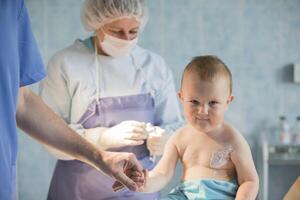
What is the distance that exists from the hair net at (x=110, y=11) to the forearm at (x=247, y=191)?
825 mm

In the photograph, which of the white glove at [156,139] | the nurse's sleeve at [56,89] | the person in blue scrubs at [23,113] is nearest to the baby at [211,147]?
the person in blue scrubs at [23,113]

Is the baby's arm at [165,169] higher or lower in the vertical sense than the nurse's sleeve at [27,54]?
lower

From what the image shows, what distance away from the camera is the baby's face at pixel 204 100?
3.91ft

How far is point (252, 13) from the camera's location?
2900mm

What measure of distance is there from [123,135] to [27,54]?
0.65 metres

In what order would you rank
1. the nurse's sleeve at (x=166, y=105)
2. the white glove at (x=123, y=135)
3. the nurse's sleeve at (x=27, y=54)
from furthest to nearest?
the nurse's sleeve at (x=166, y=105) → the white glove at (x=123, y=135) → the nurse's sleeve at (x=27, y=54)

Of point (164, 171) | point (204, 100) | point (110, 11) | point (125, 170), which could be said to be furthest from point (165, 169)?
point (110, 11)

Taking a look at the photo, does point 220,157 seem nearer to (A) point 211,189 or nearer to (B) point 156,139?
(A) point 211,189

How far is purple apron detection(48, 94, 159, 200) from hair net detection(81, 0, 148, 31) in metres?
0.27

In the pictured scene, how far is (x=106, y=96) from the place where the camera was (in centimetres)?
181

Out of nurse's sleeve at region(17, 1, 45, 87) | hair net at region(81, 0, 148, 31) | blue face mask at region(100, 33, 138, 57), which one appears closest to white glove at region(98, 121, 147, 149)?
blue face mask at region(100, 33, 138, 57)

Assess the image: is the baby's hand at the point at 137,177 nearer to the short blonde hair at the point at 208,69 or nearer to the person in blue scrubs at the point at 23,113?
the person in blue scrubs at the point at 23,113

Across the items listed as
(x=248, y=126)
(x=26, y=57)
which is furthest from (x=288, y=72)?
(x=26, y=57)

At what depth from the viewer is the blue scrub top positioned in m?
1.03
